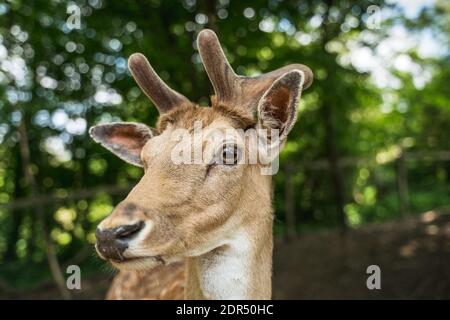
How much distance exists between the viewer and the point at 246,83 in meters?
3.22

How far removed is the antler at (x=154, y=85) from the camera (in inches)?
128

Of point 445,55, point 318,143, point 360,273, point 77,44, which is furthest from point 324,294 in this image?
point 445,55

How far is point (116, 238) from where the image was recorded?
2.31m

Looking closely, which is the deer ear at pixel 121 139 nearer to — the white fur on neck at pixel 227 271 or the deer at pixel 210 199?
the deer at pixel 210 199

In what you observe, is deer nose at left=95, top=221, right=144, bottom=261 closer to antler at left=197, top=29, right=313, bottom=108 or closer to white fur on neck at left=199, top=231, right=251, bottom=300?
white fur on neck at left=199, top=231, right=251, bottom=300

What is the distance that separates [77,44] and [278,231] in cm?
675

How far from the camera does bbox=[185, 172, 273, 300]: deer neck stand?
114 inches

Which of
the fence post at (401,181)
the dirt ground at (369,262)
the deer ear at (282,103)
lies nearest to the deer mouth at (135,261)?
the deer ear at (282,103)

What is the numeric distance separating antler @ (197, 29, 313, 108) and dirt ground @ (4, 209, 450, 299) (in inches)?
169

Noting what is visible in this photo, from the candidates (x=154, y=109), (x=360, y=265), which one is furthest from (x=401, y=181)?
(x=154, y=109)

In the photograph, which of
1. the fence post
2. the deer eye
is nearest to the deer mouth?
the deer eye

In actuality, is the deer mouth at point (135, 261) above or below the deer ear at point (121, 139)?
below

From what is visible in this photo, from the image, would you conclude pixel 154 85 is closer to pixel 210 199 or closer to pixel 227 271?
pixel 210 199
